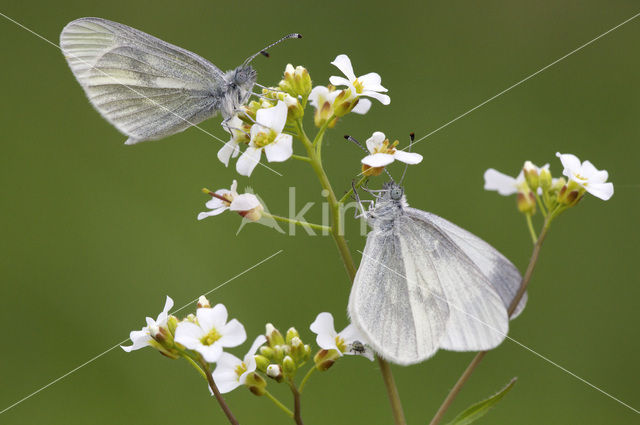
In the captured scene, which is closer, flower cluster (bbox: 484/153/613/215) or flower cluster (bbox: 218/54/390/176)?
flower cluster (bbox: 218/54/390/176)

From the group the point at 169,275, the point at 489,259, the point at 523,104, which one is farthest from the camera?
the point at 523,104

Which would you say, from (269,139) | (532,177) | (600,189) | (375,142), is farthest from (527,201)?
(269,139)

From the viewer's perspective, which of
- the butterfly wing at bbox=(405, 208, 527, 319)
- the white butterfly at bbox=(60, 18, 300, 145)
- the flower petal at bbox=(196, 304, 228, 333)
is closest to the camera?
the flower petal at bbox=(196, 304, 228, 333)

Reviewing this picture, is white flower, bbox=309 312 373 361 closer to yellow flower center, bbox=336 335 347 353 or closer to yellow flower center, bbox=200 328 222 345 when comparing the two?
yellow flower center, bbox=336 335 347 353

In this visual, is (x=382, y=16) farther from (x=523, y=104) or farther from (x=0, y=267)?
(x=0, y=267)

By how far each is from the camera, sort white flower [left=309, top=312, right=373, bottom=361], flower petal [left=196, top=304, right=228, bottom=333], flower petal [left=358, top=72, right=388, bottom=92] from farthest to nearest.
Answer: flower petal [left=358, top=72, right=388, bottom=92] < white flower [left=309, top=312, right=373, bottom=361] < flower petal [left=196, top=304, right=228, bottom=333]

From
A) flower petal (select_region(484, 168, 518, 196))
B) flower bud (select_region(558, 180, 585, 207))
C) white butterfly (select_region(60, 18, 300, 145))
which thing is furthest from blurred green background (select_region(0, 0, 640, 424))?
flower bud (select_region(558, 180, 585, 207))

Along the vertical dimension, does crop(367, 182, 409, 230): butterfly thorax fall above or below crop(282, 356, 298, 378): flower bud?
above

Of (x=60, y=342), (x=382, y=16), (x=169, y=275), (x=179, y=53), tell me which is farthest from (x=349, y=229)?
(x=382, y=16)

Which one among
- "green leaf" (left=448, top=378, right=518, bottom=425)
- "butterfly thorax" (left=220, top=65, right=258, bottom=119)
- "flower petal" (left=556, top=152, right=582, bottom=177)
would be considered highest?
"butterfly thorax" (left=220, top=65, right=258, bottom=119)
